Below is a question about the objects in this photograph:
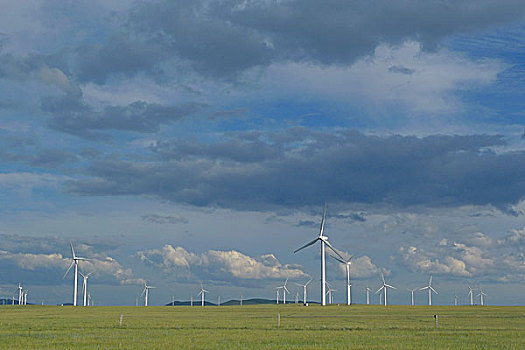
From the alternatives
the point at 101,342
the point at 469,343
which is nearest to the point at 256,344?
the point at 101,342

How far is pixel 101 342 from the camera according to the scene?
2389 inches

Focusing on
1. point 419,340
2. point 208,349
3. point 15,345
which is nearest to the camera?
point 208,349

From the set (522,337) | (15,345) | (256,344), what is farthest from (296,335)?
(15,345)

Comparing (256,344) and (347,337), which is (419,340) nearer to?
(347,337)

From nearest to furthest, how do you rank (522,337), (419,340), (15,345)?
(15,345), (419,340), (522,337)

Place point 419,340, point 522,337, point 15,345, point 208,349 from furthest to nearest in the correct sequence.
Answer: point 522,337
point 419,340
point 15,345
point 208,349

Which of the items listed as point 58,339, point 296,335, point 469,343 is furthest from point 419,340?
point 58,339

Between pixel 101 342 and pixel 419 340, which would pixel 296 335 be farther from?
pixel 101 342

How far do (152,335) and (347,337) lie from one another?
20849mm

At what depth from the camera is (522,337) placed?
67812 mm

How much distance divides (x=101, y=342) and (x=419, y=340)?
30132 mm

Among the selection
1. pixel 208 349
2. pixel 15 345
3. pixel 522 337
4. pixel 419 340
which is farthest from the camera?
pixel 522 337

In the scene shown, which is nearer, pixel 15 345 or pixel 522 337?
pixel 15 345

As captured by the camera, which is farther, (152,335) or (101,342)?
(152,335)
